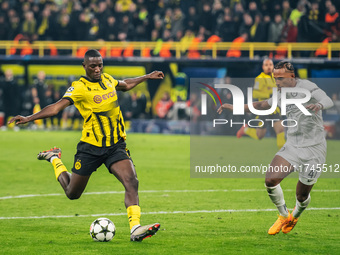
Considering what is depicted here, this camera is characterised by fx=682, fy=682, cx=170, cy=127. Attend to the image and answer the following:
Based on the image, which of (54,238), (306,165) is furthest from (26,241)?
(306,165)

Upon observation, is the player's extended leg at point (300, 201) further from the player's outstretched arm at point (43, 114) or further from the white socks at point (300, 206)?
the player's outstretched arm at point (43, 114)

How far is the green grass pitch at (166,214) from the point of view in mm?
7441

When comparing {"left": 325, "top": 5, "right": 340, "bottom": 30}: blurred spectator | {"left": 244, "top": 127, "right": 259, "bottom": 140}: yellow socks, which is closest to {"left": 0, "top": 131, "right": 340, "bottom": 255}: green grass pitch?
{"left": 244, "top": 127, "right": 259, "bottom": 140}: yellow socks

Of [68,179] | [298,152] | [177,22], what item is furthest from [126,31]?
[298,152]

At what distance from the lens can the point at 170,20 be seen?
2695cm

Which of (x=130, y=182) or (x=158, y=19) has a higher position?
(x=158, y=19)

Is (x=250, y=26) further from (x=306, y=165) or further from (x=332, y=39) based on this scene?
(x=306, y=165)

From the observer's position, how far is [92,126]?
7922 mm

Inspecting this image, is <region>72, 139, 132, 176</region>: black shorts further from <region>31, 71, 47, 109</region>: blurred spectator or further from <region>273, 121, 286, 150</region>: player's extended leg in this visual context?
<region>31, 71, 47, 109</region>: blurred spectator

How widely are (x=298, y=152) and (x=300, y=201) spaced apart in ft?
1.96

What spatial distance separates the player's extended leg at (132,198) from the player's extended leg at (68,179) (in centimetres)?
48

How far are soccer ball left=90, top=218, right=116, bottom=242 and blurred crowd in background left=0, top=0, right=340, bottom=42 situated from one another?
17.7 metres

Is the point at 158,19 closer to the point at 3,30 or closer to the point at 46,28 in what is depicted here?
the point at 46,28

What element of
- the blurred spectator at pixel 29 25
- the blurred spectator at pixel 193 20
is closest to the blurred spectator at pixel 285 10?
the blurred spectator at pixel 193 20
